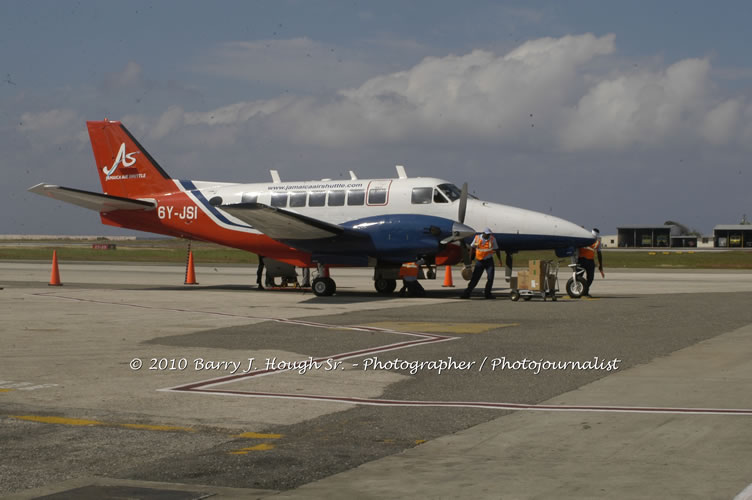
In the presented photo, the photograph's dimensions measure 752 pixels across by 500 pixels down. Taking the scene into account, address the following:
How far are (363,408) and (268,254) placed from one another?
61.3 feet

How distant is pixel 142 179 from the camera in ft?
91.6

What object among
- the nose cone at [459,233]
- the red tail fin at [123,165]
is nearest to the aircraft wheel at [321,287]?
the nose cone at [459,233]

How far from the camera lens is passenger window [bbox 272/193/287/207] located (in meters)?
25.9

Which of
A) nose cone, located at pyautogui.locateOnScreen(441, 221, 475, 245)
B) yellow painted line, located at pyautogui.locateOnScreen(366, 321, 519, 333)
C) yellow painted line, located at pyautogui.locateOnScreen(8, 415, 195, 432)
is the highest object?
nose cone, located at pyautogui.locateOnScreen(441, 221, 475, 245)

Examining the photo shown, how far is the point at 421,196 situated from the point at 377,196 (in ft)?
4.53

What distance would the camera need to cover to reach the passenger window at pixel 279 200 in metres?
25.9

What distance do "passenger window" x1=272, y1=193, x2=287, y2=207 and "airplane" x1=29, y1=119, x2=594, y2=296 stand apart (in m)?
0.03

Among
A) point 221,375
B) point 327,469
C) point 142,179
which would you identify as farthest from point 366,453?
point 142,179

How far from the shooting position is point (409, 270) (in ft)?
76.7

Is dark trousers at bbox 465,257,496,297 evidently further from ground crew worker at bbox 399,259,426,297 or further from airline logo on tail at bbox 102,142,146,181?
airline logo on tail at bbox 102,142,146,181

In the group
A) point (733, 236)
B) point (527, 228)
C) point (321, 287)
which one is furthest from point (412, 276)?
point (733, 236)

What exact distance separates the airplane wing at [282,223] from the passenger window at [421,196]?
2.20m

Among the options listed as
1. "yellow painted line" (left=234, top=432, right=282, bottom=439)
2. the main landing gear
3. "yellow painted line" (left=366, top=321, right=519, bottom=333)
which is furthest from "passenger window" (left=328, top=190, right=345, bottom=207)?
"yellow painted line" (left=234, top=432, right=282, bottom=439)

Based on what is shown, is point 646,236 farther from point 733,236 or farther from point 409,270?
point 409,270
